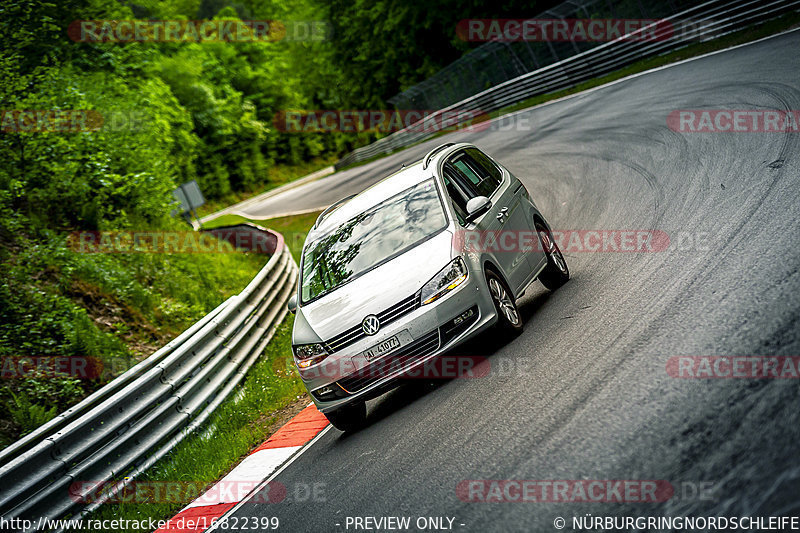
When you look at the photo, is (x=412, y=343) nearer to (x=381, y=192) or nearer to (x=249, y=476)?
(x=249, y=476)

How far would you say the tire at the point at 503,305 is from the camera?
704cm

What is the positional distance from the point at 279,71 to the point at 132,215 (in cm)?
6731

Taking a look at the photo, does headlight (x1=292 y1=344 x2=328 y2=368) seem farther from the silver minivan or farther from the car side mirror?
the car side mirror

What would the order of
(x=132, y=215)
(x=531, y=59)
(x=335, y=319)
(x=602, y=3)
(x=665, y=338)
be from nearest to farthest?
(x=665, y=338)
(x=335, y=319)
(x=132, y=215)
(x=602, y=3)
(x=531, y=59)

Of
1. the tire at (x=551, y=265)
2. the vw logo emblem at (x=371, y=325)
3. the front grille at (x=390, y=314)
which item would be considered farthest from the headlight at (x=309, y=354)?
the tire at (x=551, y=265)

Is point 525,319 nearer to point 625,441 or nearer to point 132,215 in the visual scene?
point 625,441

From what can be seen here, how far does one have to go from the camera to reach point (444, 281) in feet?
22.3

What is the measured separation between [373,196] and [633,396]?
4.11 metres

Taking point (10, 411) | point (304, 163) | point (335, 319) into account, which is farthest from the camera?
point (304, 163)

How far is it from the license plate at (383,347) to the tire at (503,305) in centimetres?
96

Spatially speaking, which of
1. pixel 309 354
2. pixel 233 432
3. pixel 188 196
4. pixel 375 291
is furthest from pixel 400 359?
pixel 188 196

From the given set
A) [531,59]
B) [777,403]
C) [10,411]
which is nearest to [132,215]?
[10,411]

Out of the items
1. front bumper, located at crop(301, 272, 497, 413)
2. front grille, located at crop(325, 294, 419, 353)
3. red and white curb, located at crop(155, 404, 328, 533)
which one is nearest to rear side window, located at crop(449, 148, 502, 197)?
front bumper, located at crop(301, 272, 497, 413)

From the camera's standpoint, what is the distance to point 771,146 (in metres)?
9.80
